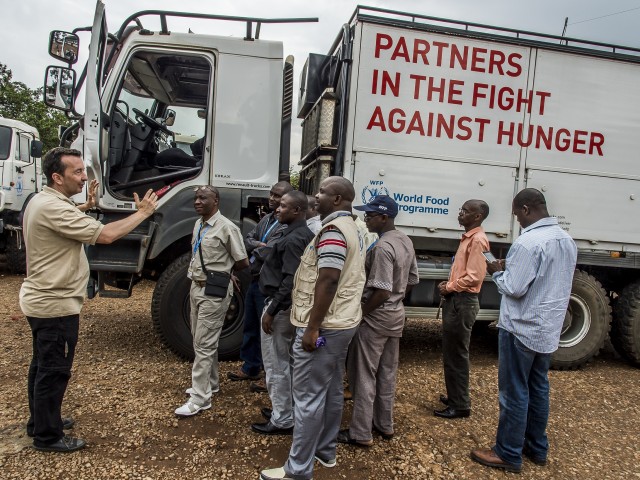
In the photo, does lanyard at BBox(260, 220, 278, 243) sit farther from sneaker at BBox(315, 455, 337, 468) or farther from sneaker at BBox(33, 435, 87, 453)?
sneaker at BBox(33, 435, 87, 453)

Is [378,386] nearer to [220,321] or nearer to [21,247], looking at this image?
[220,321]

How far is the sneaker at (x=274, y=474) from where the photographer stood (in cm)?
257

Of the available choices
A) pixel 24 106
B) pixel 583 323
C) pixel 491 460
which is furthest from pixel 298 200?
pixel 24 106

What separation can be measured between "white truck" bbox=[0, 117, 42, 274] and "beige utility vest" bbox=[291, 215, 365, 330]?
7434 millimetres

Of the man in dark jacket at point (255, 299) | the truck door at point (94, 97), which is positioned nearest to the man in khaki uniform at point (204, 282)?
the man in dark jacket at point (255, 299)

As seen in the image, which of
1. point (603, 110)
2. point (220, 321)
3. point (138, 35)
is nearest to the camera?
point (220, 321)

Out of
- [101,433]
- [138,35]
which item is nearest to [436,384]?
[101,433]

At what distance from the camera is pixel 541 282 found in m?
2.77

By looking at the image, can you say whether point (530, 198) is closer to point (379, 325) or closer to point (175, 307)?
point (379, 325)

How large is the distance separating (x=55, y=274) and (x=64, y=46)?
6.83 feet

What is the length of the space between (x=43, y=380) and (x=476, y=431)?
2810 mm

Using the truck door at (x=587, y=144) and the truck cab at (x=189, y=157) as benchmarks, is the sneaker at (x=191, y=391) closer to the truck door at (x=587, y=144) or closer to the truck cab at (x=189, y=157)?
the truck cab at (x=189, y=157)

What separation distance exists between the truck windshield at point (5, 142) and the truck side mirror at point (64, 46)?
5867 millimetres

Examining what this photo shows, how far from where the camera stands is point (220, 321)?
134 inches
